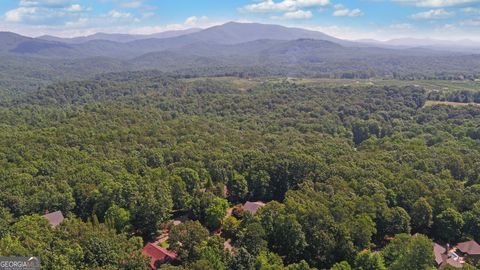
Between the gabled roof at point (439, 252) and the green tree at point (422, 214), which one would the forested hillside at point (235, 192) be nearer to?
the green tree at point (422, 214)

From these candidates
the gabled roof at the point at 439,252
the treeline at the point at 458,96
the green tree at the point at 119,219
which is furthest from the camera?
the treeline at the point at 458,96

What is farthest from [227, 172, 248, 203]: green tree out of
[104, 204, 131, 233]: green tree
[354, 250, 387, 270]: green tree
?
[354, 250, 387, 270]: green tree

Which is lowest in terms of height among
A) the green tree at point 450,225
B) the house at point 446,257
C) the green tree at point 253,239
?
the house at point 446,257

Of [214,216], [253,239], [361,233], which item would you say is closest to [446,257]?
[361,233]

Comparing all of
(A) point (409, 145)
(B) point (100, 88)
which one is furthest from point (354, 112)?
(B) point (100, 88)

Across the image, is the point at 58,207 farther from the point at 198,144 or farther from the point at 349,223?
the point at 349,223

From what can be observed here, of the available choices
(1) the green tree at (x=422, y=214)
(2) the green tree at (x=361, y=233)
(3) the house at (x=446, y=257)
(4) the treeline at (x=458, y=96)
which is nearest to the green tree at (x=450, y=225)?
(1) the green tree at (x=422, y=214)
